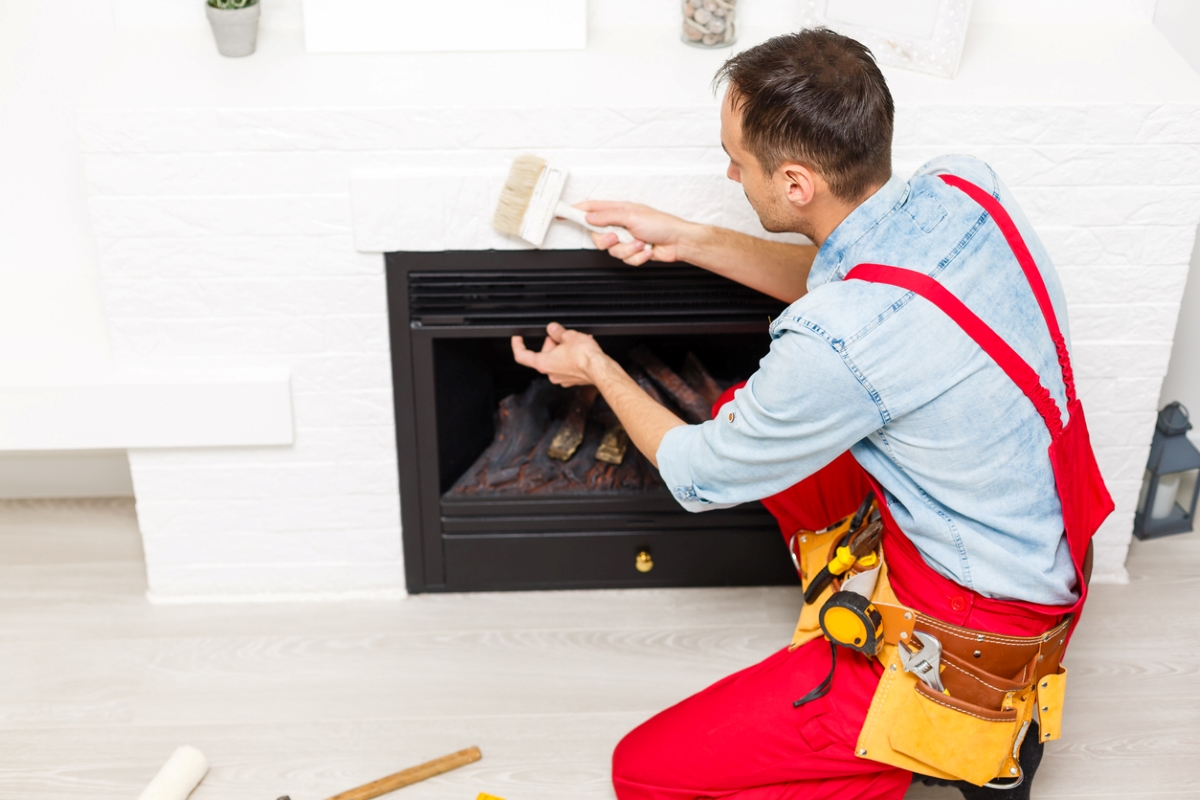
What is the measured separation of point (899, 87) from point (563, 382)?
72cm

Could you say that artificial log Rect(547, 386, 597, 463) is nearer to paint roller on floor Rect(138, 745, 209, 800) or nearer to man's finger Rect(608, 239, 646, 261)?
man's finger Rect(608, 239, 646, 261)

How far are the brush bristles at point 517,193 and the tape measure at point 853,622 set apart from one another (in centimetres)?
77

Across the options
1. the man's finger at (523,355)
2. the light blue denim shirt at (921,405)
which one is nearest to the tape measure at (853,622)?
the light blue denim shirt at (921,405)

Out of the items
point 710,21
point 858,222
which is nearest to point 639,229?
point 710,21

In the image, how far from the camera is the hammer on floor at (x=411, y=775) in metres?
1.92

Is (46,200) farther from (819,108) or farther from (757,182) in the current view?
(819,108)

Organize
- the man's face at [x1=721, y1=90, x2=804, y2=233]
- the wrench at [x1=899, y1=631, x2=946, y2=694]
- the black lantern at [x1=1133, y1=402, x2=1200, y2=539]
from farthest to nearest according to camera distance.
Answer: the black lantern at [x1=1133, y1=402, x2=1200, y2=539] < the wrench at [x1=899, y1=631, x2=946, y2=694] < the man's face at [x1=721, y1=90, x2=804, y2=233]

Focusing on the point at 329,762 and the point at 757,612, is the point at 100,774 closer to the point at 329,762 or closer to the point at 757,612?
the point at 329,762

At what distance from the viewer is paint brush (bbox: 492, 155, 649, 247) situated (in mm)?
1926

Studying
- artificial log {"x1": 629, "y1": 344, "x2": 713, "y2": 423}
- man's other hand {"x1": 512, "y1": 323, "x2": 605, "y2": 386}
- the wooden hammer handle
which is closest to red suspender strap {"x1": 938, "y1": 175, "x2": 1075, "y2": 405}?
man's other hand {"x1": 512, "y1": 323, "x2": 605, "y2": 386}

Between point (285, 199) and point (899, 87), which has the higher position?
point (899, 87)

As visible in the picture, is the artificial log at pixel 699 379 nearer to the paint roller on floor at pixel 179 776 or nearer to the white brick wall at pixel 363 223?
the white brick wall at pixel 363 223

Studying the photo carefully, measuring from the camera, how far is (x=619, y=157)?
1.96 meters

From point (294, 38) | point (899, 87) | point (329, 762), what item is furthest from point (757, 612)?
point (294, 38)
